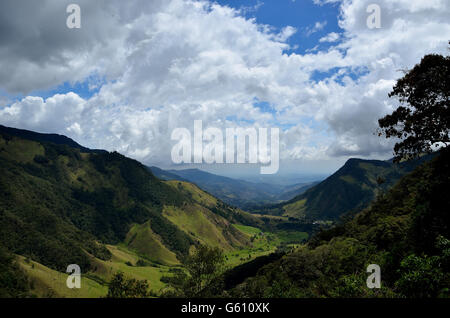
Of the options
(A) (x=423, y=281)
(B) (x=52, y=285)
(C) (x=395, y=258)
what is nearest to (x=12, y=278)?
(B) (x=52, y=285)

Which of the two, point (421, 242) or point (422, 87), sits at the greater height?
point (422, 87)

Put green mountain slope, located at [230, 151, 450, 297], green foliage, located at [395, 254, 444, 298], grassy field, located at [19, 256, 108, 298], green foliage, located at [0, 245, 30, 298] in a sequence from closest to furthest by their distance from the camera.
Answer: green foliage, located at [395, 254, 444, 298] → green mountain slope, located at [230, 151, 450, 297] → green foliage, located at [0, 245, 30, 298] → grassy field, located at [19, 256, 108, 298]

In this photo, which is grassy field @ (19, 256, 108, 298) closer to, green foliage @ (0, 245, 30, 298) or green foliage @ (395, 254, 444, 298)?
green foliage @ (0, 245, 30, 298)

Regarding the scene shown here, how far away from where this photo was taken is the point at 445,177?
2919cm

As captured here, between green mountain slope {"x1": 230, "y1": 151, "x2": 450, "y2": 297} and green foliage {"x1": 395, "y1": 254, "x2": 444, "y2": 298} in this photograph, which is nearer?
green foliage {"x1": 395, "y1": 254, "x2": 444, "y2": 298}

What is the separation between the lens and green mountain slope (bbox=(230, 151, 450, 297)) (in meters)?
17.2

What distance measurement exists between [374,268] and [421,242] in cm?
520

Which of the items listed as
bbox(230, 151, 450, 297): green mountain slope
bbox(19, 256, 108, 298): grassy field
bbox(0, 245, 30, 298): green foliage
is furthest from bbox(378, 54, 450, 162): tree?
bbox(19, 256, 108, 298): grassy field

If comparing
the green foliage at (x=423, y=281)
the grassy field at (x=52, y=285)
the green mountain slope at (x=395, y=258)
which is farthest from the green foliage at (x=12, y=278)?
the green foliage at (x=423, y=281)

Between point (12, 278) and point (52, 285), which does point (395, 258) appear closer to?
point (12, 278)

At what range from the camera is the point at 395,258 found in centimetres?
2638
